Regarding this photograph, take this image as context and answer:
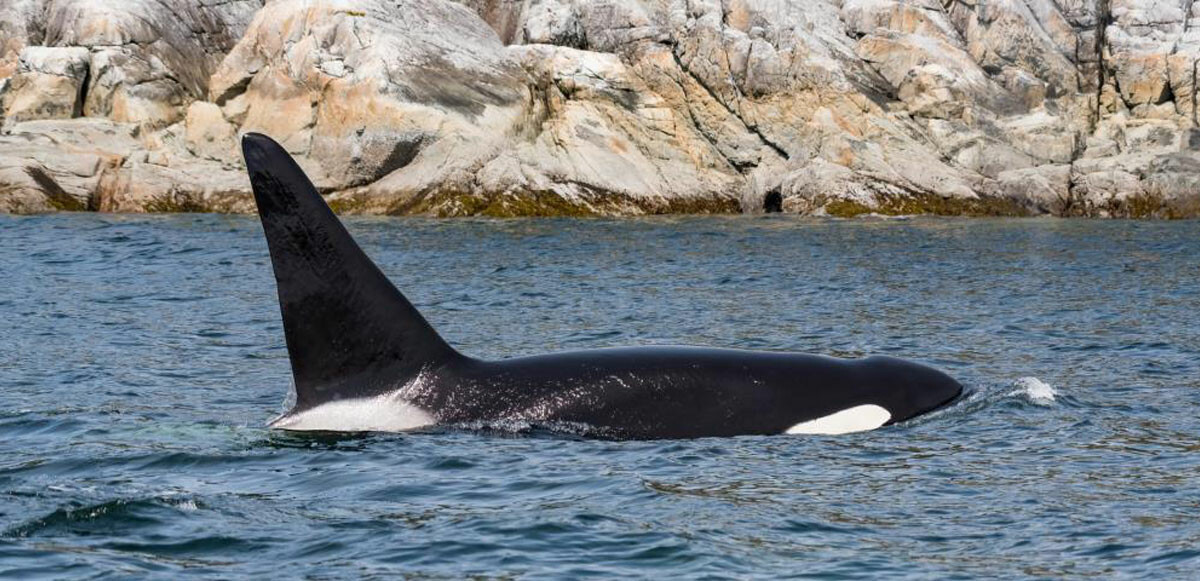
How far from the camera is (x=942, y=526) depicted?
8695 millimetres

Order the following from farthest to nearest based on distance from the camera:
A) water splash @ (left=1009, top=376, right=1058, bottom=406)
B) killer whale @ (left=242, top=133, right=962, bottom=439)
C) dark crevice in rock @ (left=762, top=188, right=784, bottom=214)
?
dark crevice in rock @ (left=762, top=188, right=784, bottom=214)
water splash @ (left=1009, top=376, right=1058, bottom=406)
killer whale @ (left=242, top=133, right=962, bottom=439)

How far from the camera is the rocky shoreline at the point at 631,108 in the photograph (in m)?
40.7

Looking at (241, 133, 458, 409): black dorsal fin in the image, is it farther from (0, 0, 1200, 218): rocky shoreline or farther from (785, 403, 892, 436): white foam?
(0, 0, 1200, 218): rocky shoreline

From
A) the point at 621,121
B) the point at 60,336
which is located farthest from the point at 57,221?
the point at 60,336

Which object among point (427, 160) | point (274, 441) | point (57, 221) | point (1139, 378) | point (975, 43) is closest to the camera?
point (274, 441)

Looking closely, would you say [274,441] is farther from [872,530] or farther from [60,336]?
[60,336]

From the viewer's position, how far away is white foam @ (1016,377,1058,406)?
500 inches

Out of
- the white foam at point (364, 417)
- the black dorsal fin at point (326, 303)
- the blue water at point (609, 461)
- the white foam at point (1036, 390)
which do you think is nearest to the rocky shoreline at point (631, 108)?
the blue water at point (609, 461)

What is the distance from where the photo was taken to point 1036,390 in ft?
42.7

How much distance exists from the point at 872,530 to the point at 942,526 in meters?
0.41

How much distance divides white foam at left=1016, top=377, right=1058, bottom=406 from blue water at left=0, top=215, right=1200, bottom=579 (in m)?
0.04

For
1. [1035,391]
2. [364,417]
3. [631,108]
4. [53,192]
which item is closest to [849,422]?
[1035,391]

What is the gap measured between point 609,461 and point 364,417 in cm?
169

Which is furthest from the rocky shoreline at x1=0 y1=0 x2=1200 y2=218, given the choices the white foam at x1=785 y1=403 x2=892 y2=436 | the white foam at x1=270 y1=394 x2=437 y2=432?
the white foam at x1=270 y1=394 x2=437 y2=432
